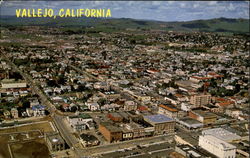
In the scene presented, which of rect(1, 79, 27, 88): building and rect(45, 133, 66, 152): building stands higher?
rect(1, 79, 27, 88): building

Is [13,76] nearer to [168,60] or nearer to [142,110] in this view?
[142,110]

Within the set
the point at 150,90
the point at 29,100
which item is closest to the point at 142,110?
the point at 150,90

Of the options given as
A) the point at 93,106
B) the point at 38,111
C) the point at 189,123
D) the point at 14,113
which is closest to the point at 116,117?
the point at 93,106

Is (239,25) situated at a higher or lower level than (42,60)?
higher

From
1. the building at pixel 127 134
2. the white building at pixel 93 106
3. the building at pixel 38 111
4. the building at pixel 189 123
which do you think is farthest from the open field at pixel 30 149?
the building at pixel 189 123

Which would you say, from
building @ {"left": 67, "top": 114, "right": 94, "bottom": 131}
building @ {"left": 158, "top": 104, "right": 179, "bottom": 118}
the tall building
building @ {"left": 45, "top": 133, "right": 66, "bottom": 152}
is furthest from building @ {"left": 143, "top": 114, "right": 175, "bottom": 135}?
the tall building

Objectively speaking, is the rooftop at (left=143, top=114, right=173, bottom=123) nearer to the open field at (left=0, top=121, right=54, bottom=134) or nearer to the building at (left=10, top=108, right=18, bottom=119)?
the open field at (left=0, top=121, right=54, bottom=134)
